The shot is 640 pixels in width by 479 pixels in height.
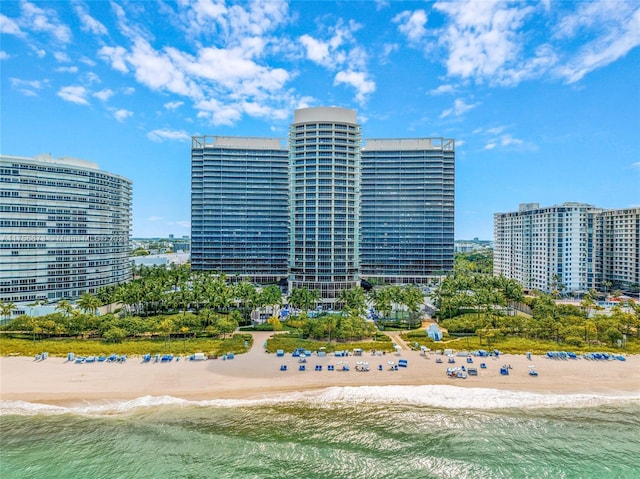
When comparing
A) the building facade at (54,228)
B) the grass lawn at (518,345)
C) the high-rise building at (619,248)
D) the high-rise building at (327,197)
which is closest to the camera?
the grass lawn at (518,345)

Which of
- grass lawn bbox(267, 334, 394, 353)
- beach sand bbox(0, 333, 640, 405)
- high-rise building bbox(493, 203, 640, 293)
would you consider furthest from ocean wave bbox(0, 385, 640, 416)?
high-rise building bbox(493, 203, 640, 293)

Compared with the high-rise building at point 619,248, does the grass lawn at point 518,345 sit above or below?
below

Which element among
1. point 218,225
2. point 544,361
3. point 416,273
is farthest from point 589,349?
point 218,225

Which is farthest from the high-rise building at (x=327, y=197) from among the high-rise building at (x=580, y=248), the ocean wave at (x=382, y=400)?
the high-rise building at (x=580, y=248)

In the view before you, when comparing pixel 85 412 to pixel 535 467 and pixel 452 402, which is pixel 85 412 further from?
pixel 535 467

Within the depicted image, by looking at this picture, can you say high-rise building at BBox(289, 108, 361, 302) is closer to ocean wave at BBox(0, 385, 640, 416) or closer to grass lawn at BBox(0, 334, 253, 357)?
grass lawn at BBox(0, 334, 253, 357)

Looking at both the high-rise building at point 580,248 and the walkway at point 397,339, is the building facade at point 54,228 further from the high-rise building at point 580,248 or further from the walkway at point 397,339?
the high-rise building at point 580,248
